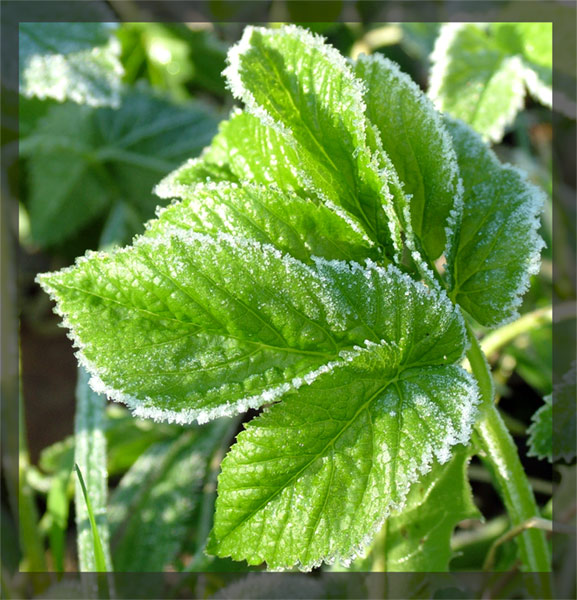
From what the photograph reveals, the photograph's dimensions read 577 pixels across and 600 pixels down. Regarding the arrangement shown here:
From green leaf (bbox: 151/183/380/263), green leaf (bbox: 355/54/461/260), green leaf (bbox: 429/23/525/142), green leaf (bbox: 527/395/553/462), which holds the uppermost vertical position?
green leaf (bbox: 429/23/525/142)

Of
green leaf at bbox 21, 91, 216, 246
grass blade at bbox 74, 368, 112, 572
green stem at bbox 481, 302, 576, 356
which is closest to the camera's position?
grass blade at bbox 74, 368, 112, 572

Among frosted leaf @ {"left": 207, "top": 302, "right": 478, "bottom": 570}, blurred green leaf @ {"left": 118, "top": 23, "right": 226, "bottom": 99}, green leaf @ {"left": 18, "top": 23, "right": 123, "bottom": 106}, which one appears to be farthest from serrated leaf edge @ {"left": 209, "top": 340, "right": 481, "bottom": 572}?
blurred green leaf @ {"left": 118, "top": 23, "right": 226, "bottom": 99}

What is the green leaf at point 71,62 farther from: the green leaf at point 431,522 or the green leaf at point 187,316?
the green leaf at point 431,522

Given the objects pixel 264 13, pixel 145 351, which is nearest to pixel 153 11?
pixel 264 13

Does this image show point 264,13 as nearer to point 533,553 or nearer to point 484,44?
point 484,44

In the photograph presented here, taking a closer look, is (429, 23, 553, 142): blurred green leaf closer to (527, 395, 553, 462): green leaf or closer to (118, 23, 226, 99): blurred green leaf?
(527, 395, 553, 462): green leaf

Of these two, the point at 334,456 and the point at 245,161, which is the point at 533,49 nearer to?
the point at 245,161

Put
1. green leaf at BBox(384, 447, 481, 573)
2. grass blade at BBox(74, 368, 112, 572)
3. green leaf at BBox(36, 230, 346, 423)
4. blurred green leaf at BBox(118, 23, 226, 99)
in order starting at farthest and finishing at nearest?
blurred green leaf at BBox(118, 23, 226, 99), grass blade at BBox(74, 368, 112, 572), green leaf at BBox(384, 447, 481, 573), green leaf at BBox(36, 230, 346, 423)

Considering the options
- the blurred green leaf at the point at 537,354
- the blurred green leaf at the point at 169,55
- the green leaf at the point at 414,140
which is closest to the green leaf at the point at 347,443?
the green leaf at the point at 414,140
